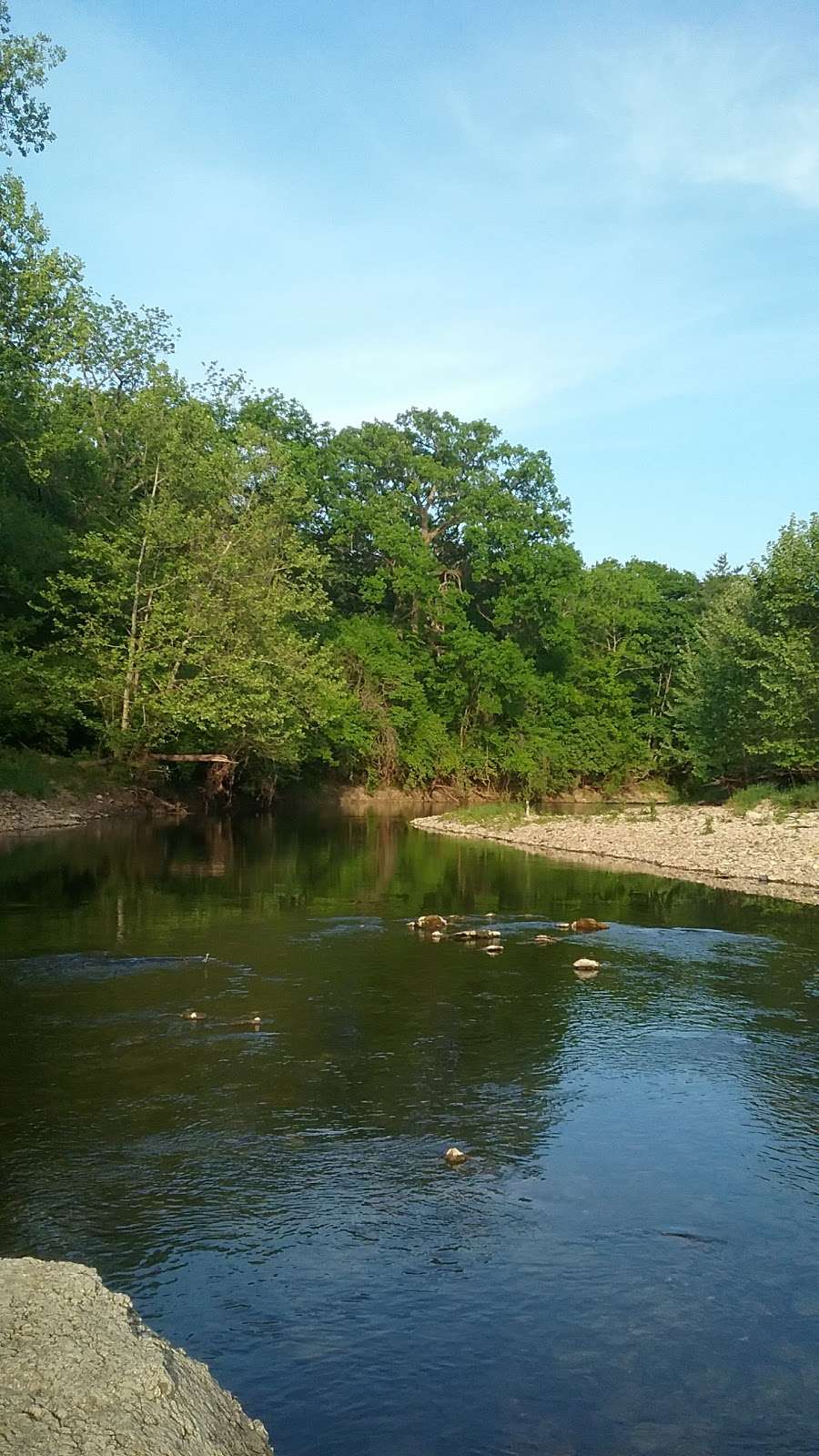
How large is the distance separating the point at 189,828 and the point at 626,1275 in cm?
3591

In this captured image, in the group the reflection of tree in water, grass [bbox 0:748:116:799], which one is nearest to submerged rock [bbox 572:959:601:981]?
the reflection of tree in water

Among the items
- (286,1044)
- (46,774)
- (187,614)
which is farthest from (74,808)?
(286,1044)

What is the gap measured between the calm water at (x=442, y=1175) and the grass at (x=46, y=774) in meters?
20.7

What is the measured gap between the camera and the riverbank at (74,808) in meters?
36.2

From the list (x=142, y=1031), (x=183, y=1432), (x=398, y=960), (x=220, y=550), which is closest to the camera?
(x=183, y=1432)

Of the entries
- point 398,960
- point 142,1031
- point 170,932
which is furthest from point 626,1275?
point 170,932

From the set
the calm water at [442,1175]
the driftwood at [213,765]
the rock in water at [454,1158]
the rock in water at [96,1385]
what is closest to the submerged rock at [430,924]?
the calm water at [442,1175]

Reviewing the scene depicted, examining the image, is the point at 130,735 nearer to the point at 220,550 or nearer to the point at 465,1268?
the point at 220,550

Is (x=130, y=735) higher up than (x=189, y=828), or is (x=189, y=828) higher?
(x=130, y=735)

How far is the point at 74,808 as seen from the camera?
129 ft

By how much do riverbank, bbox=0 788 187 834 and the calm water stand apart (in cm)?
1921

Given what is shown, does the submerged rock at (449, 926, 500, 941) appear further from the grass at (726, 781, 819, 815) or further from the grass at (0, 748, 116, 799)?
the grass at (0, 748, 116, 799)

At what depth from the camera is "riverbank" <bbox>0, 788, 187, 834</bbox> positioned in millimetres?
36219

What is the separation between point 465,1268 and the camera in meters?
7.33
